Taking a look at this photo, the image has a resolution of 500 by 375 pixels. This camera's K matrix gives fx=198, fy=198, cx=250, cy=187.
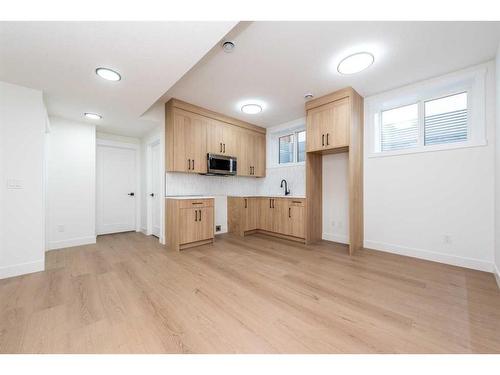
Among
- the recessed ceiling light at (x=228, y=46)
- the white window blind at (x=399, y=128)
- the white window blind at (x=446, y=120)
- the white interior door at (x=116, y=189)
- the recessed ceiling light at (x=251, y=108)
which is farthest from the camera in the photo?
the white interior door at (x=116, y=189)

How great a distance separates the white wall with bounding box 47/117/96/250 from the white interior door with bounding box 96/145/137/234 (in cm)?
64

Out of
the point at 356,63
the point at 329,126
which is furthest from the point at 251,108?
the point at 356,63

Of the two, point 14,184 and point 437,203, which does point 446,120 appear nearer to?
point 437,203

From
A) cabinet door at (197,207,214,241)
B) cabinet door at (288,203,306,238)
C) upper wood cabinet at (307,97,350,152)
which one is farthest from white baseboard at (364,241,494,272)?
cabinet door at (197,207,214,241)

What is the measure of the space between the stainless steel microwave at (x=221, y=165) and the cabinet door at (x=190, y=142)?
122 mm

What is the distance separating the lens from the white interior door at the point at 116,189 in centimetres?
457

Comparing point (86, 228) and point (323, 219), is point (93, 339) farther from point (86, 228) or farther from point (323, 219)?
point (323, 219)

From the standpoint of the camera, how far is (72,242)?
3.72m

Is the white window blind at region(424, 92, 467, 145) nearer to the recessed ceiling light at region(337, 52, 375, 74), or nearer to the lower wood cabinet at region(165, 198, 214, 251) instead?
the recessed ceiling light at region(337, 52, 375, 74)

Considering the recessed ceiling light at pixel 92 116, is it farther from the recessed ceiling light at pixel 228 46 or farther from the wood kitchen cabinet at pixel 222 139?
the recessed ceiling light at pixel 228 46

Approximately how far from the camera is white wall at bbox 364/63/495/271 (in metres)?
2.47

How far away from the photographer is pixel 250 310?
1695 millimetres

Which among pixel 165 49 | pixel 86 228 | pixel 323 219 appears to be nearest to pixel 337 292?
pixel 323 219

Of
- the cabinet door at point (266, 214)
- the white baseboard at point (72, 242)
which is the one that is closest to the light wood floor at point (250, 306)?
the white baseboard at point (72, 242)
